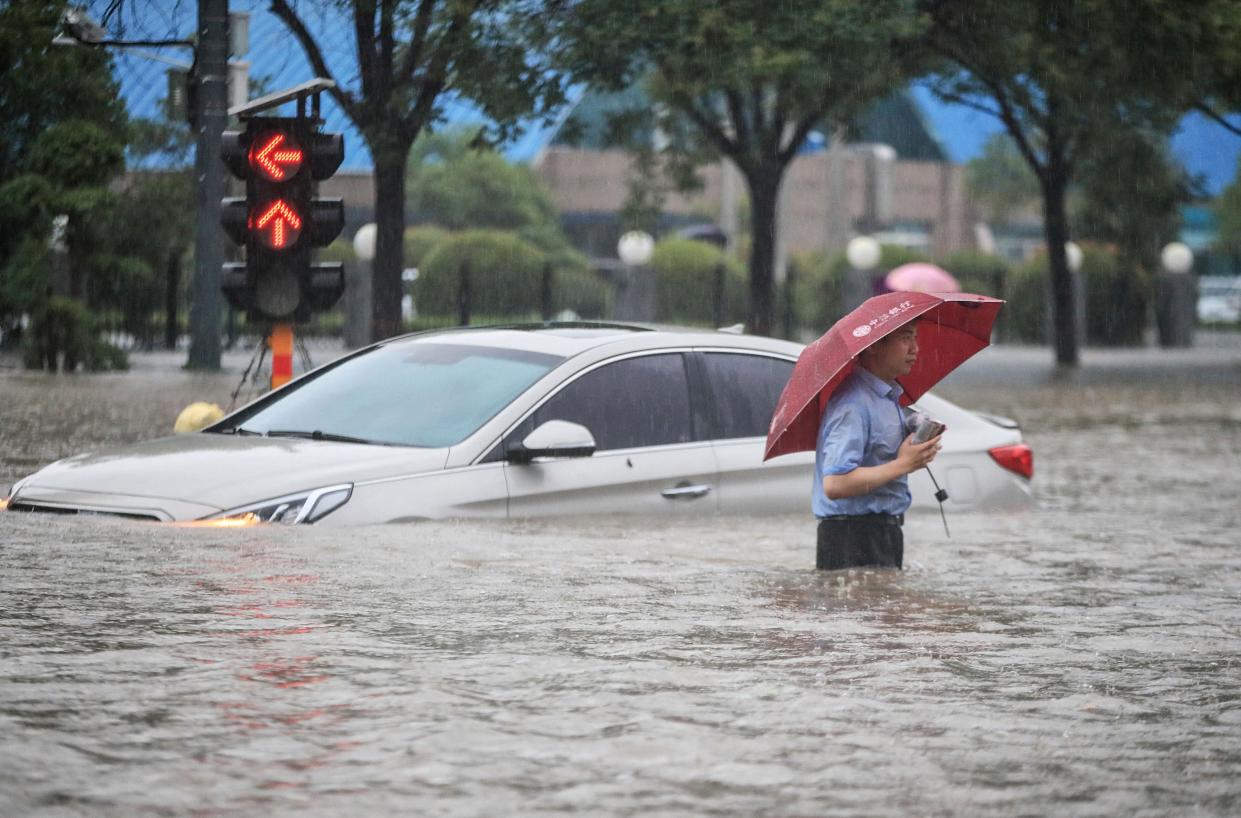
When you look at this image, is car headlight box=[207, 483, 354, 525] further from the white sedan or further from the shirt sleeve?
the shirt sleeve

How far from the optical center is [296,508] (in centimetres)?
843

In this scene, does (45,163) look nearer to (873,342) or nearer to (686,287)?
(686,287)

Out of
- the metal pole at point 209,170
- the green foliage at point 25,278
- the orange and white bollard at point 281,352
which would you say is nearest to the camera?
the orange and white bollard at point 281,352

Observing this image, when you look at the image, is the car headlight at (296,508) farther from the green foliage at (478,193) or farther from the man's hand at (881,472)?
the green foliage at (478,193)

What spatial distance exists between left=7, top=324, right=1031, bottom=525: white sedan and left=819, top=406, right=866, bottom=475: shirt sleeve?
131 cm

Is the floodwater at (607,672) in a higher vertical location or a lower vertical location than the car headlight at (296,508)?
lower

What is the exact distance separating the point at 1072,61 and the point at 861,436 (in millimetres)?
20339

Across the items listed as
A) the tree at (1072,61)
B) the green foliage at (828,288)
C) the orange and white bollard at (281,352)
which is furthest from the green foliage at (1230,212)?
the orange and white bollard at (281,352)

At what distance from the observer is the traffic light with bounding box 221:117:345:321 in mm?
12648

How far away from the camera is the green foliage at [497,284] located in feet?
141

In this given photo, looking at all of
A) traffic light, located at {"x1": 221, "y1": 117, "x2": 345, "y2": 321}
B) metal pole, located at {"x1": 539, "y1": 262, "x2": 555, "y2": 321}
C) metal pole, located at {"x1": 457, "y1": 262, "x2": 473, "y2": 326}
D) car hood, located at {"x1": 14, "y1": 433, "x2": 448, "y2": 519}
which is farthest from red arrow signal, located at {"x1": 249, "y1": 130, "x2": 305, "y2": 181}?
metal pole, located at {"x1": 539, "y1": 262, "x2": 555, "y2": 321}

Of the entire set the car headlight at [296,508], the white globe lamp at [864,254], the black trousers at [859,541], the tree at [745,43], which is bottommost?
the black trousers at [859,541]

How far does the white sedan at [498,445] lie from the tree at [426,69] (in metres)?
12.5

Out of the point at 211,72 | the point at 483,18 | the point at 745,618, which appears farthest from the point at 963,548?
the point at 483,18
